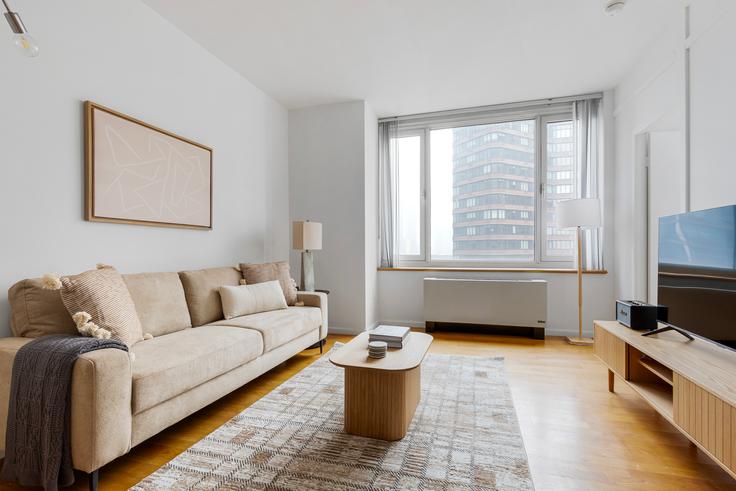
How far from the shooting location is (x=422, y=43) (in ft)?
10.6

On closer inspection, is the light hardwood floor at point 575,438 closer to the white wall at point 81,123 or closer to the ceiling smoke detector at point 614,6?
the white wall at point 81,123

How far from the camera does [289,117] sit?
4750 millimetres

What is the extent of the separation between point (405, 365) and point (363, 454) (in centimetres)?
48

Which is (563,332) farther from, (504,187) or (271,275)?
(271,275)

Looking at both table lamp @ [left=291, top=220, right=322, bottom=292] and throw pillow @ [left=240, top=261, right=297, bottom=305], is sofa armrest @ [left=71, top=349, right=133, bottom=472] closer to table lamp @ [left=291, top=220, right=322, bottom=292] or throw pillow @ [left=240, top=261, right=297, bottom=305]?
throw pillow @ [left=240, top=261, right=297, bottom=305]

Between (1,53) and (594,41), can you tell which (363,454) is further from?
(594,41)

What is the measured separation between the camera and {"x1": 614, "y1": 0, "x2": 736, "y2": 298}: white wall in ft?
7.21

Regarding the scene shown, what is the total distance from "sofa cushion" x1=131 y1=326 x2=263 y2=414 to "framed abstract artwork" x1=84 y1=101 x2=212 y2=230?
37.4 inches

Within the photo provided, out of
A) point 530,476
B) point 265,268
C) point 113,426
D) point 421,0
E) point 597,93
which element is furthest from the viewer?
point 597,93

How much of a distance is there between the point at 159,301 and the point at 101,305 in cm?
56

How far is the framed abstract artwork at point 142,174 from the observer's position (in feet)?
7.70

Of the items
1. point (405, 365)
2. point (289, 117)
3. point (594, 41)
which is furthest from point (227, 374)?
point (594, 41)

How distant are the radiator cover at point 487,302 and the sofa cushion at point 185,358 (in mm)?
2493

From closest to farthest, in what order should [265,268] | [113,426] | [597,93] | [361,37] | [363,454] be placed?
[113,426]
[363,454]
[361,37]
[265,268]
[597,93]
